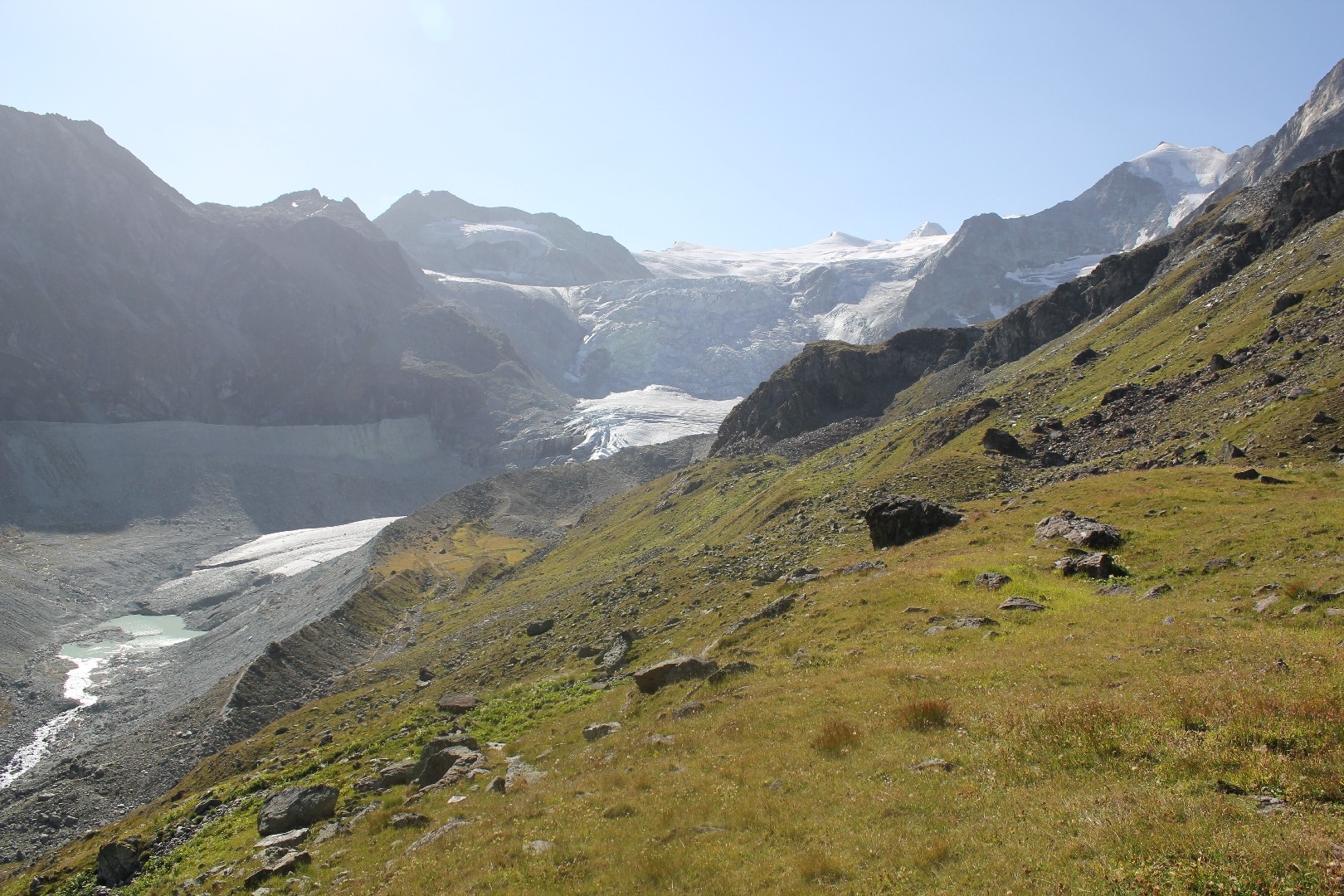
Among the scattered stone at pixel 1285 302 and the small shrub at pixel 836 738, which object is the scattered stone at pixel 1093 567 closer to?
the small shrub at pixel 836 738

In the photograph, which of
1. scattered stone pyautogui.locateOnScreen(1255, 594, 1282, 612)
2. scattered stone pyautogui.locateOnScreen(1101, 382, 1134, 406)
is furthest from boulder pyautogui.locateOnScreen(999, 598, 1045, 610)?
scattered stone pyautogui.locateOnScreen(1101, 382, 1134, 406)

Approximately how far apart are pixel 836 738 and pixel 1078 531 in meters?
22.2

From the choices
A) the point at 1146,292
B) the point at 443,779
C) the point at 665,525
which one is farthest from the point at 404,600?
the point at 1146,292

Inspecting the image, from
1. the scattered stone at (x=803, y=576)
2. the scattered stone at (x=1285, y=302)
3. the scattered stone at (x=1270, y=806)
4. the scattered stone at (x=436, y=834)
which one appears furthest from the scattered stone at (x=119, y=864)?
the scattered stone at (x=1285, y=302)

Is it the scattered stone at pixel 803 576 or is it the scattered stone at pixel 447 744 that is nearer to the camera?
the scattered stone at pixel 447 744

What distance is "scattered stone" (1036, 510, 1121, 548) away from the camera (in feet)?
108

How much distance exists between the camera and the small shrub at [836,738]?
17.8 m

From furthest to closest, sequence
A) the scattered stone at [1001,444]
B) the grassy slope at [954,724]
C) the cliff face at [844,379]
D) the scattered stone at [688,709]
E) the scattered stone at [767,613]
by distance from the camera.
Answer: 1. the cliff face at [844,379]
2. the scattered stone at [1001,444]
3. the scattered stone at [767,613]
4. the scattered stone at [688,709]
5. the grassy slope at [954,724]

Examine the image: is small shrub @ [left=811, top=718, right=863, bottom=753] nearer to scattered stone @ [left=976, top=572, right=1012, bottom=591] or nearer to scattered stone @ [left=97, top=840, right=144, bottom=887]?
scattered stone @ [left=976, top=572, right=1012, bottom=591]

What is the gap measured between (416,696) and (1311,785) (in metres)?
54.4

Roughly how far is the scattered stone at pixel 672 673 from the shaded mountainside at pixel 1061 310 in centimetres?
9238

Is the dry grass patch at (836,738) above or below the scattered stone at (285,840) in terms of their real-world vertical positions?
above

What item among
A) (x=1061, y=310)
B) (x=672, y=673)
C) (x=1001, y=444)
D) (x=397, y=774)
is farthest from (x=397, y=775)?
(x=1061, y=310)

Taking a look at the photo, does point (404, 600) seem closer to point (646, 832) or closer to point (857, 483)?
point (857, 483)
